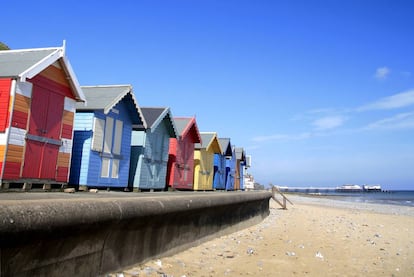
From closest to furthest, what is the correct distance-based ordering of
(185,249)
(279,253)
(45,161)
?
(185,249), (279,253), (45,161)

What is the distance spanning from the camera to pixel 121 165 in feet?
50.1

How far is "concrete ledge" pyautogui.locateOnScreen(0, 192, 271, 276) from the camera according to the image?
3.74 m

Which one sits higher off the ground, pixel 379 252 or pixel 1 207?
pixel 1 207

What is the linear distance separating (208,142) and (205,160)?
1.35 m

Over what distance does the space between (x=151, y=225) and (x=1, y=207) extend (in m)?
3.35

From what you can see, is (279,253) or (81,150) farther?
(81,150)

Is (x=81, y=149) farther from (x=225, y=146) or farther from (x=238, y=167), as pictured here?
(x=238, y=167)

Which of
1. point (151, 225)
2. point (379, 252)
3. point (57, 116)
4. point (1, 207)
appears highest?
point (57, 116)

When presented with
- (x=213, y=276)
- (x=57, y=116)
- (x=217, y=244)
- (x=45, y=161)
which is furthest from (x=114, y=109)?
(x=213, y=276)

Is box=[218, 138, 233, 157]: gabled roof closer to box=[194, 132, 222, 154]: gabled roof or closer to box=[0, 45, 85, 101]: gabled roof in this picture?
box=[194, 132, 222, 154]: gabled roof

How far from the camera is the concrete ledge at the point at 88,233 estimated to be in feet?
12.3

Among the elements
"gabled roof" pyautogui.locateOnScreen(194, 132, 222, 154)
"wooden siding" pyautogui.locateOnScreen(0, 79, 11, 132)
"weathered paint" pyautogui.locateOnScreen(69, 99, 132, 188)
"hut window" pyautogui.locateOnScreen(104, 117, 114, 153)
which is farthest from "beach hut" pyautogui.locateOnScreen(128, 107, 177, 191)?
"wooden siding" pyautogui.locateOnScreen(0, 79, 11, 132)

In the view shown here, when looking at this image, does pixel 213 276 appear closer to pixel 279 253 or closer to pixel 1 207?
pixel 279 253

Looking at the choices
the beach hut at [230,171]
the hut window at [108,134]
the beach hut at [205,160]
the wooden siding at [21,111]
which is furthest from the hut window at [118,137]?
the beach hut at [230,171]
